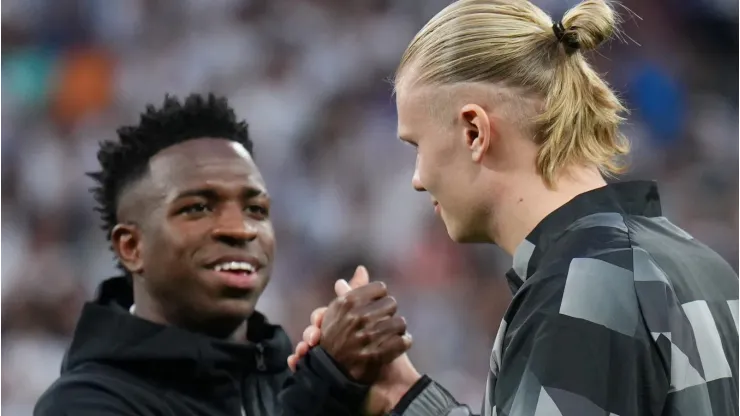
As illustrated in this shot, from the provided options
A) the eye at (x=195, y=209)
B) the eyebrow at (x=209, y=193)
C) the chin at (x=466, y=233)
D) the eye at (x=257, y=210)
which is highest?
the eyebrow at (x=209, y=193)

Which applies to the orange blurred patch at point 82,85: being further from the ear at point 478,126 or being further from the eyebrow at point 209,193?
the ear at point 478,126

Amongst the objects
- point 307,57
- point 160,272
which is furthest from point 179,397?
point 307,57

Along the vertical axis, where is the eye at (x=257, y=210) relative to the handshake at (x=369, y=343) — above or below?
above

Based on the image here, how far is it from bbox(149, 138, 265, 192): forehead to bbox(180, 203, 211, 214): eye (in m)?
0.05

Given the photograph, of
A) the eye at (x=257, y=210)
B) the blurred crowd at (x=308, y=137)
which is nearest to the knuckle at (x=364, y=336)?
the eye at (x=257, y=210)

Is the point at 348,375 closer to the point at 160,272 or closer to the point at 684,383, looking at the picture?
the point at 160,272

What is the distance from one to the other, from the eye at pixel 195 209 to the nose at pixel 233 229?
0.05 m

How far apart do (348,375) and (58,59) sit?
3.71 m

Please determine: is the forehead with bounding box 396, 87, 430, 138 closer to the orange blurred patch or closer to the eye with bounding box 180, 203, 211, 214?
the eye with bounding box 180, 203, 211, 214

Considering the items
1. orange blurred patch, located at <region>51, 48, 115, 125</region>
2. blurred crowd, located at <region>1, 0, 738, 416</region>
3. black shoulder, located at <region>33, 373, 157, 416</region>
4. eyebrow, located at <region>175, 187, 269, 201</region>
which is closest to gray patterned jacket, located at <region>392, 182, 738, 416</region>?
black shoulder, located at <region>33, 373, 157, 416</region>

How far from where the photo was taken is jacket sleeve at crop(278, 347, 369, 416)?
2.37 metres

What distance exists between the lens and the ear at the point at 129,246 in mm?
2664

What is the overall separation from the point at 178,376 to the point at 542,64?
49.5 inches

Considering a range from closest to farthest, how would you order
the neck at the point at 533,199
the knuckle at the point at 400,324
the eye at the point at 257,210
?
the neck at the point at 533,199
the knuckle at the point at 400,324
the eye at the point at 257,210
